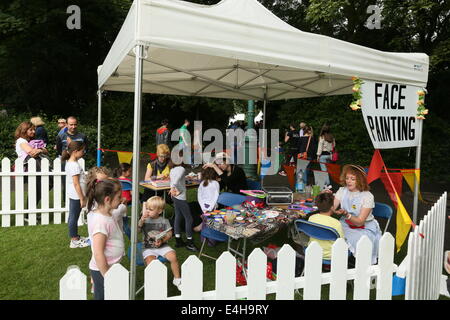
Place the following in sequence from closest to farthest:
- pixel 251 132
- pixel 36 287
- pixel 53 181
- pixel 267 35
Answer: pixel 267 35
pixel 36 287
pixel 53 181
pixel 251 132

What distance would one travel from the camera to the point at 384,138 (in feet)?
12.2

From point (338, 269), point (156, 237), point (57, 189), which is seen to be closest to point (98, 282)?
point (156, 237)

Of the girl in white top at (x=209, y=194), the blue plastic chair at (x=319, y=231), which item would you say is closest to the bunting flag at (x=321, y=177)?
the girl in white top at (x=209, y=194)

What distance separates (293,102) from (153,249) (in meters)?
12.8

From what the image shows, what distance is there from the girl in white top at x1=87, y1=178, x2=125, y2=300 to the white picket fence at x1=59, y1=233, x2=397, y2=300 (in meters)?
0.71

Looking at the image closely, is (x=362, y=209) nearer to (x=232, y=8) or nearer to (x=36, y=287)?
(x=232, y=8)

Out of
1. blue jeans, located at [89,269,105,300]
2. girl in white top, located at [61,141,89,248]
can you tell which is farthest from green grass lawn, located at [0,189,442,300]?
blue jeans, located at [89,269,105,300]

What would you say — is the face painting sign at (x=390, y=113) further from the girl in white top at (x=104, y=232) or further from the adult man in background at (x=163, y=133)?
the adult man in background at (x=163, y=133)

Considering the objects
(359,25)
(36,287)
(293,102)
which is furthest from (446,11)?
(36,287)

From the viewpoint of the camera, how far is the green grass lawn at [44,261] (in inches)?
136

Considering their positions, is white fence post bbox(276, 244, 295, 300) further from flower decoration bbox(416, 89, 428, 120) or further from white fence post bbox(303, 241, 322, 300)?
flower decoration bbox(416, 89, 428, 120)

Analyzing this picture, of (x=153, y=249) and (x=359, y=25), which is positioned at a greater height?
(x=359, y=25)

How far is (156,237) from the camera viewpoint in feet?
10.5

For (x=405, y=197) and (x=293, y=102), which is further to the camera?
(x=293, y=102)
